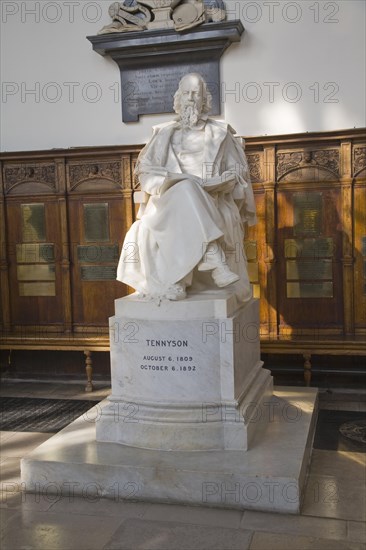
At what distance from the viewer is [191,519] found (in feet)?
9.15

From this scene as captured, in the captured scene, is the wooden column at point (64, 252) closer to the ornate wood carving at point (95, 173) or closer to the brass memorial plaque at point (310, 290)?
the ornate wood carving at point (95, 173)

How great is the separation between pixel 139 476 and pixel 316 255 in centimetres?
282

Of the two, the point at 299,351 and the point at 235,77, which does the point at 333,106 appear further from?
the point at 299,351

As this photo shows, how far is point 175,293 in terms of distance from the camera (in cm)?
333

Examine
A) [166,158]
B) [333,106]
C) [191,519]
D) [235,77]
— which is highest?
[235,77]

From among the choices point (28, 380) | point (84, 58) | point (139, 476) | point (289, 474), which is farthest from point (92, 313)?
point (289, 474)

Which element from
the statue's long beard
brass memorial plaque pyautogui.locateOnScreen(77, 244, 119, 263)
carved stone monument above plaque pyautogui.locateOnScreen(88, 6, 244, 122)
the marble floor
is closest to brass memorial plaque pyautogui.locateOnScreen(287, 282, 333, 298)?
brass memorial plaque pyautogui.locateOnScreen(77, 244, 119, 263)

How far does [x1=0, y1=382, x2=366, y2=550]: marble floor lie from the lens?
8.44 feet

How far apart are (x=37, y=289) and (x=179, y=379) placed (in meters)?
2.81

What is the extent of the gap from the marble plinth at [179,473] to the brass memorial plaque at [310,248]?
6.87 ft

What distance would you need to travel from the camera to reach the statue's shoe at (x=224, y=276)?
3.42 metres

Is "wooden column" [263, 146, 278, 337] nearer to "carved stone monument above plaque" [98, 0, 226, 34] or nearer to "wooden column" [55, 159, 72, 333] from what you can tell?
"carved stone monument above plaque" [98, 0, 226, 34]

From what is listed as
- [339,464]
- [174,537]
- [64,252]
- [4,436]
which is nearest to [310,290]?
[339,464]

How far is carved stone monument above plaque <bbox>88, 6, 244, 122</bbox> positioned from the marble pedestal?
107 inches
